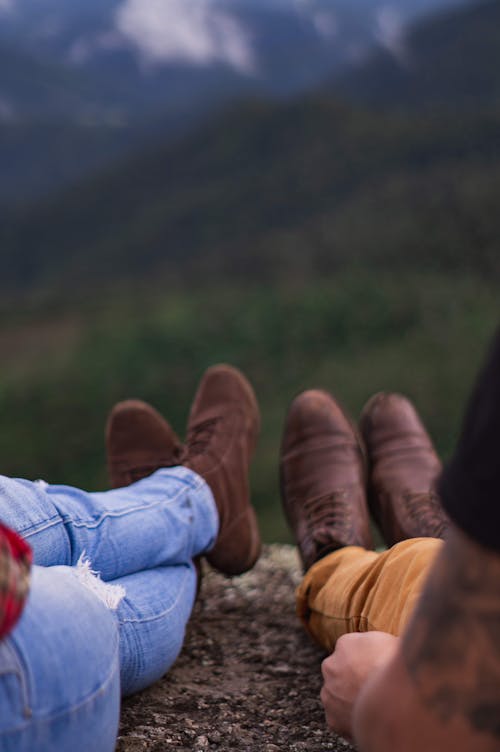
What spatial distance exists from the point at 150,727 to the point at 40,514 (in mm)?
375

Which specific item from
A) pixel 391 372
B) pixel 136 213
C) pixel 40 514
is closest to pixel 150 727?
pixel 40 514

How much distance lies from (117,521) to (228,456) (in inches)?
21.7

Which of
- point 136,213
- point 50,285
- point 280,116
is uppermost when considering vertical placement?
point 280,116

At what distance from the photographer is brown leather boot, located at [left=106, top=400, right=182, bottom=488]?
6.50 ft

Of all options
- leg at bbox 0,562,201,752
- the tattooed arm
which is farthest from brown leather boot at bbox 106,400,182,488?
the tattooed arm

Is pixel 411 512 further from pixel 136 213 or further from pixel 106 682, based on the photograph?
pixel 136 213

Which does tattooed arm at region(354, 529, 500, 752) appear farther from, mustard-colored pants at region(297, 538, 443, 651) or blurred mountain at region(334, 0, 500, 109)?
blurred mountain at region(334, 0, 500, 109)

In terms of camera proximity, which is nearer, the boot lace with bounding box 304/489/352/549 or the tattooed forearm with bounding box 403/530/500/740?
the tattooed forearm with bounding box 403/530/500/740

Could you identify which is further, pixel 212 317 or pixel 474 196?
pixel 474 196

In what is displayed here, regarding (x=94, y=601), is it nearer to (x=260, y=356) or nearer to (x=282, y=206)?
(x=260, y=356)

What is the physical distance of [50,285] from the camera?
11586mm

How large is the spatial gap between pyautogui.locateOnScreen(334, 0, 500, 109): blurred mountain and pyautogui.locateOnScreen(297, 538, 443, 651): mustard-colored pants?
11.9m

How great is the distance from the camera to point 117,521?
143 cm

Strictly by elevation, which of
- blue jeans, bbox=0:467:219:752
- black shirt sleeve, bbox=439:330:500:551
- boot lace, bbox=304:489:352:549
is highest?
black shirt sleeve, bbox=439:330:500:551
